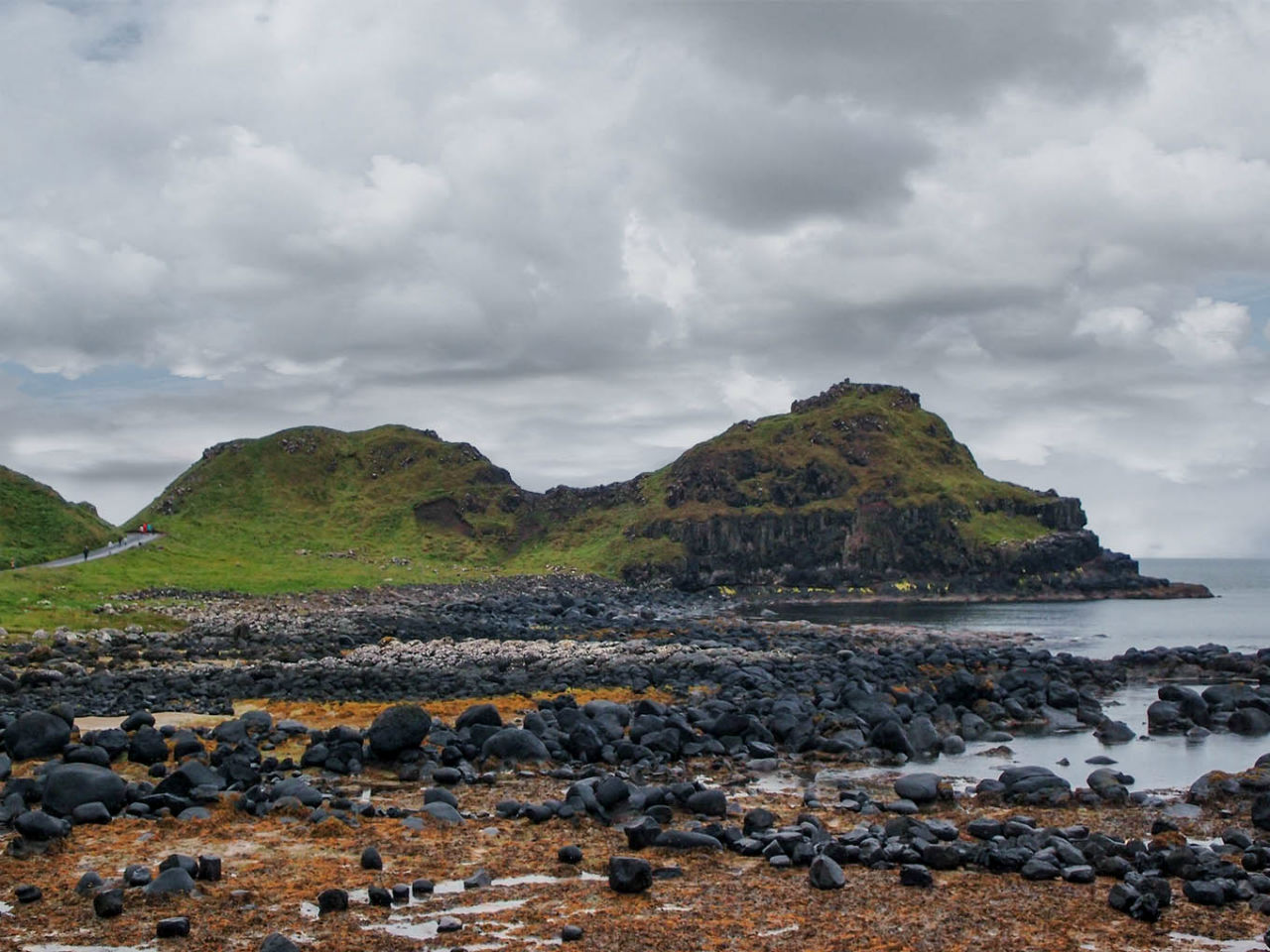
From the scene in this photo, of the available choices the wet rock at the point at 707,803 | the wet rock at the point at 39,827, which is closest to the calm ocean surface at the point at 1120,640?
the wet rock at the point at 707,803

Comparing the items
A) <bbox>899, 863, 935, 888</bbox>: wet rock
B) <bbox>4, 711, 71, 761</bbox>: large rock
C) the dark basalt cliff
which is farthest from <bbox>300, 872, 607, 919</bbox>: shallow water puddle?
the dark basalt cliff

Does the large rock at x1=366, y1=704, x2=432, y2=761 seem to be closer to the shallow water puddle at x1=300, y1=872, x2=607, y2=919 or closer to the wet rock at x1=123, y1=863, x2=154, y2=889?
the shallow water puddle at x1=300, y1=872, x2=607, y2=919

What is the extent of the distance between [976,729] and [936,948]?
2146cm

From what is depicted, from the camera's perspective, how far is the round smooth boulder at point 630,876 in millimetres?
14594

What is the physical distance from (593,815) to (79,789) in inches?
351

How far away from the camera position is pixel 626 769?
24.3m

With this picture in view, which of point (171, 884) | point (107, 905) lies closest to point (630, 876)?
point (171, 884)

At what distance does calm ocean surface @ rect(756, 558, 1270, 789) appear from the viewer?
89.7 ft

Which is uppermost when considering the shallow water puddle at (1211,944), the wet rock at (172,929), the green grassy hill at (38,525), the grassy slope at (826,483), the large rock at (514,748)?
the grassy slope at (826,483)

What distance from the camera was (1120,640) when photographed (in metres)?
75.4

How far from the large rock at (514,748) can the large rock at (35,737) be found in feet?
30.1

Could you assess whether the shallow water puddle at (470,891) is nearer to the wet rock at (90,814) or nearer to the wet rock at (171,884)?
the wet rock at (171,884)

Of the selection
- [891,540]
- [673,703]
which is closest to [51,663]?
[673,703]

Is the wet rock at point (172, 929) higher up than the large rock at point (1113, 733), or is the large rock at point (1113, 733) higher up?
the wet rock at point (172, 929)
